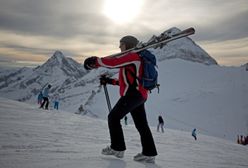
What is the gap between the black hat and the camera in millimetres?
5348

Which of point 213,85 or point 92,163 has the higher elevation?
point 213,85

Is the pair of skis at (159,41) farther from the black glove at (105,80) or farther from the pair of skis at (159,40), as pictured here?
the black glove at (105,80)

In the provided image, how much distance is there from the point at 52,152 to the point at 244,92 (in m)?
86.6

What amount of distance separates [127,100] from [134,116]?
0.41 m

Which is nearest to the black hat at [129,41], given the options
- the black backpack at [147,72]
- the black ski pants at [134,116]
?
the black backpack at [147,72]

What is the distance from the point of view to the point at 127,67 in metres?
4.99

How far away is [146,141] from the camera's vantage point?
5.19m

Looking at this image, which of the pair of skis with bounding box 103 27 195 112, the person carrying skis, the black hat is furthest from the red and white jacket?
the black hat

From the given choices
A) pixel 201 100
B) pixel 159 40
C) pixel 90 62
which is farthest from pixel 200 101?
pixel 90 62

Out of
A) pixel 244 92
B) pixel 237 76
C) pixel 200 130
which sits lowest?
pixel 200 130

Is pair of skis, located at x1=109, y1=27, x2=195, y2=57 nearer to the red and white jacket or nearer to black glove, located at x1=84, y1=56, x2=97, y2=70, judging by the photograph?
the red and white jacket

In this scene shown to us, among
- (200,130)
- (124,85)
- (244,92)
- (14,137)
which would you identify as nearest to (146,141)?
(124,85)

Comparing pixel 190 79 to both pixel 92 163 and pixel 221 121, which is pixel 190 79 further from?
pixel 92 163

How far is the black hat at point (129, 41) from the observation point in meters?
5.35
